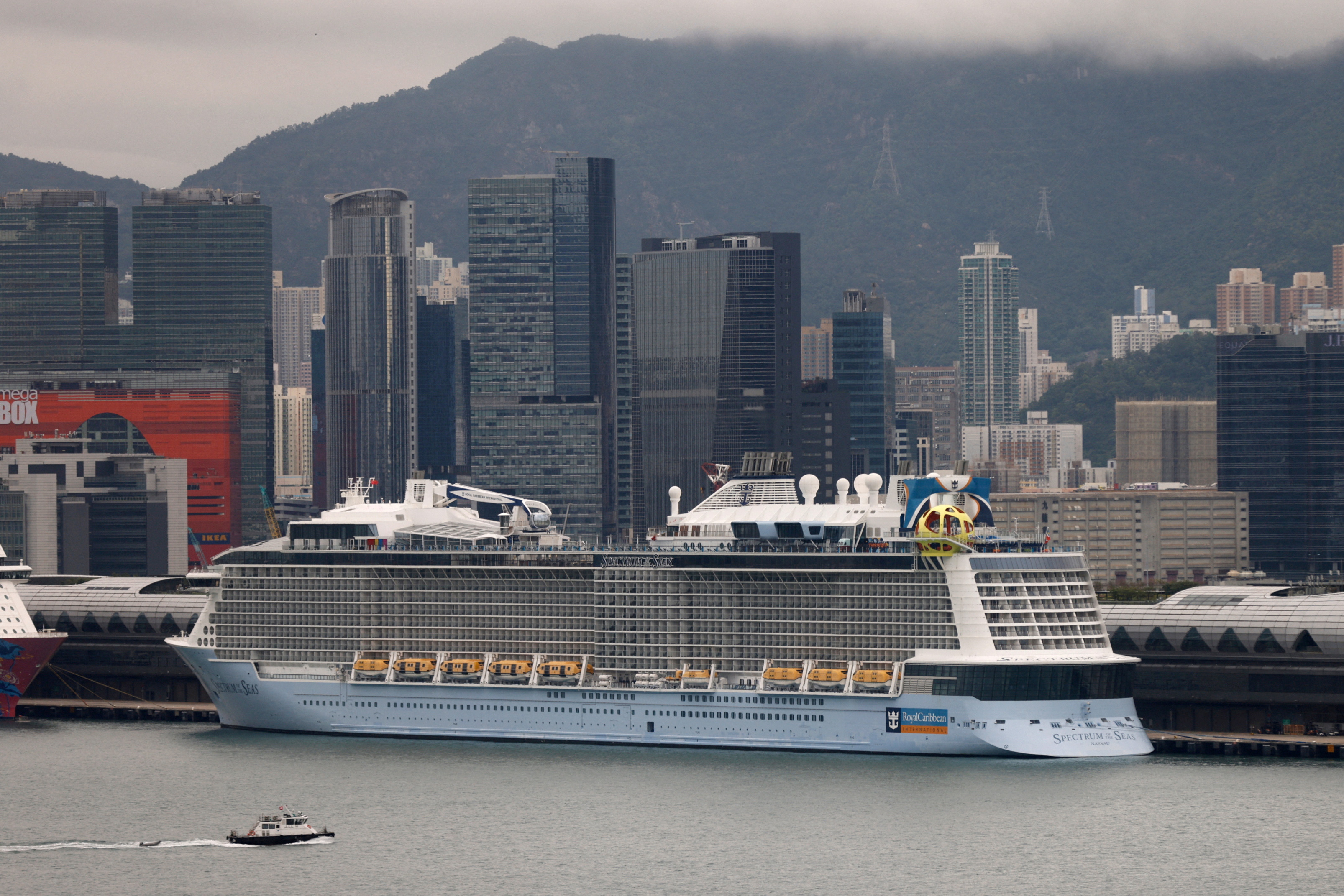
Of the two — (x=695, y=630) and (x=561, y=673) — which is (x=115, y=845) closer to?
(x=561, y=673)

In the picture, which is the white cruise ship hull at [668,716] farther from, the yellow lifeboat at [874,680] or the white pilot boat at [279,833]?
the white pilot boat at [279,833]

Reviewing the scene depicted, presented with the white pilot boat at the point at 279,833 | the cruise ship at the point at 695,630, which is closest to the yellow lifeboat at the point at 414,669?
the cruise ship at the point at 695,630

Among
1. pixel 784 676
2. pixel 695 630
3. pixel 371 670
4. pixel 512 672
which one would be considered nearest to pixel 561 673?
pixel 512 672

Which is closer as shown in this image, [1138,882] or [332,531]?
[1138,882]

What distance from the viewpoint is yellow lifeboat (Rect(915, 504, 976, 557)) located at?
8319cm

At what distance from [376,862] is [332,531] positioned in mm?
30580

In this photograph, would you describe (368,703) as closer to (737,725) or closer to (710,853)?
(737,725)

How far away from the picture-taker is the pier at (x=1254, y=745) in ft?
272

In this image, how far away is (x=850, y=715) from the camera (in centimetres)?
8256

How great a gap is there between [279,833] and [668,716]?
1986cm

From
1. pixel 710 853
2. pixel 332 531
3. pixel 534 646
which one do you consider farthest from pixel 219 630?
pixel 710 853

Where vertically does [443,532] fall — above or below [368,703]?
above

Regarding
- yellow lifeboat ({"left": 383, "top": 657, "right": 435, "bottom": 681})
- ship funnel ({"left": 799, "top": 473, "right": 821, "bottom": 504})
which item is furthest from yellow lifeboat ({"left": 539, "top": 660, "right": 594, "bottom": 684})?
ship funnel ({"left": 799, "top": 473, "right": 821, "bottom": 504})

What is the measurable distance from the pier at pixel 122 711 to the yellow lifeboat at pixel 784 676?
26.5 meters
